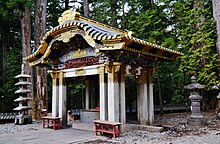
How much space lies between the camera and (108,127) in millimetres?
7035

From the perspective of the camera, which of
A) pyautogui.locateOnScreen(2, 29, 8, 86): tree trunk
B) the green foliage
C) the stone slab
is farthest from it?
pyautogui.locateOnScreen(2, 29, 8, 86): tree trunk

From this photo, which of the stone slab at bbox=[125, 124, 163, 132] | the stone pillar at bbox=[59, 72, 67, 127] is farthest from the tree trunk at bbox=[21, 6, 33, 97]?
the stone slab at bbox=[125, 124, 163, 132]

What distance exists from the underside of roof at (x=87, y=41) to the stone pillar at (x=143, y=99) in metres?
0.93

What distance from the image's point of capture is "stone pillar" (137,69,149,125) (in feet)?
27.9

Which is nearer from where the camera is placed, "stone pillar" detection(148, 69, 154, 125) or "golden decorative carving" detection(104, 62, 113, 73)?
"golden decorative carving" detection(104, 62, 113, 73)

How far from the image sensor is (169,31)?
14461 mm

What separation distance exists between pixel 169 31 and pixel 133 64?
7607mm

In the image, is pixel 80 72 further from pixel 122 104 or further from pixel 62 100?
pixel 122 104

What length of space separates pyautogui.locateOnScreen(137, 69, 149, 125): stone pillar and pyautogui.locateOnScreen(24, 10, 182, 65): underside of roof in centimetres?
93

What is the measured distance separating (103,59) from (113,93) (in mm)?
1269

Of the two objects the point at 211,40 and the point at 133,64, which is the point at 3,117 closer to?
the point at 133,64

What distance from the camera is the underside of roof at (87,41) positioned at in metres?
6.47

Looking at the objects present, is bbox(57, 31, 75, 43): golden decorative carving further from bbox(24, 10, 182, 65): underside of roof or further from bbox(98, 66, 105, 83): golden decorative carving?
bbox(98, 66, 105, 83): golden decorative carving

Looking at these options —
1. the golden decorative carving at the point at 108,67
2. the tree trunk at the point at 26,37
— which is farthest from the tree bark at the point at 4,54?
the golden decorative carving at the point at 108,67
